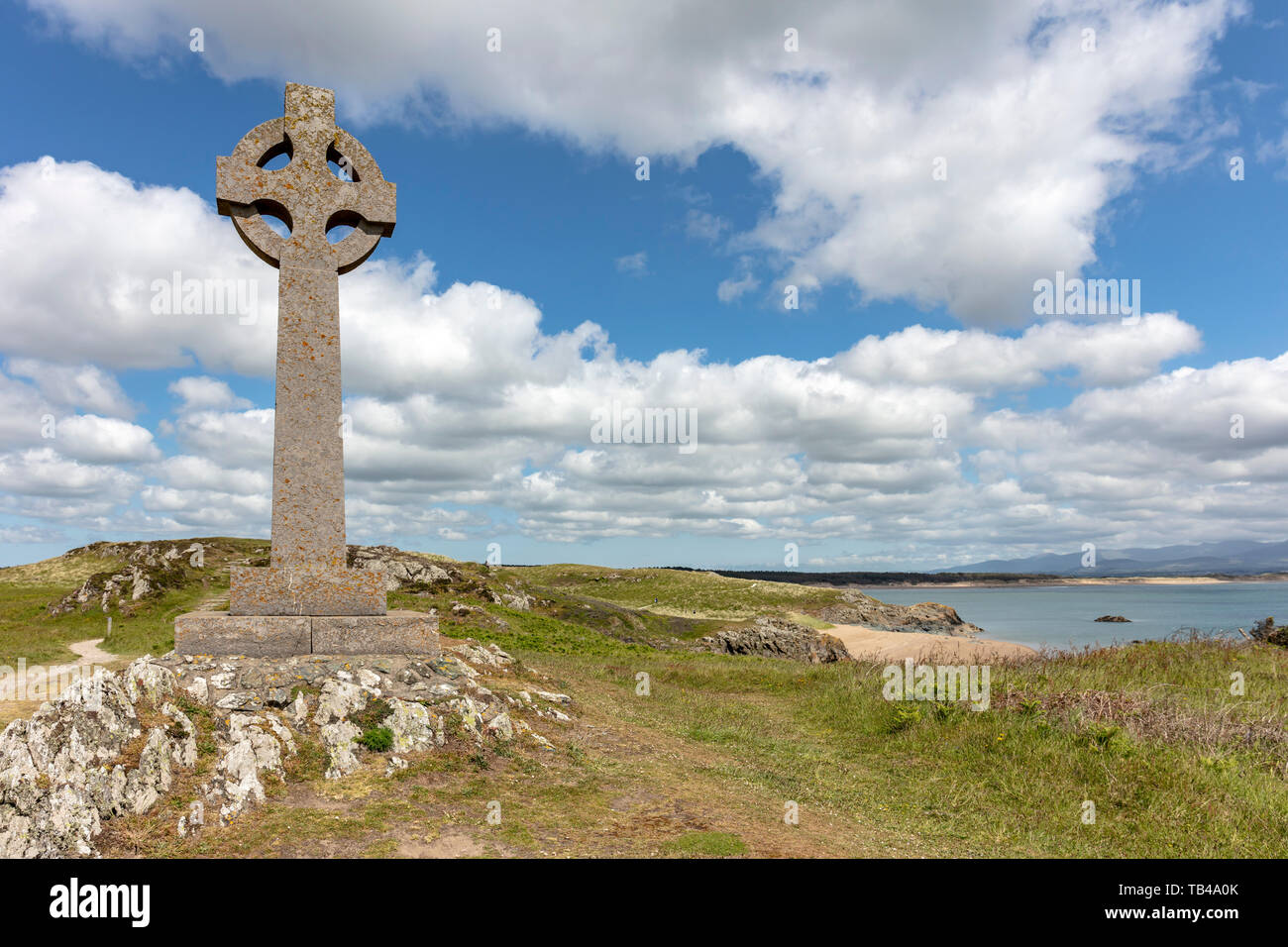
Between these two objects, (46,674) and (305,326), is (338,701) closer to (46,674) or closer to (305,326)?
(305,326)

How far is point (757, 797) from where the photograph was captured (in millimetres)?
8008

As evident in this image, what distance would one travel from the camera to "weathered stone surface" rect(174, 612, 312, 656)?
29.2 feet

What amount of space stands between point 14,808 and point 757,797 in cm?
680

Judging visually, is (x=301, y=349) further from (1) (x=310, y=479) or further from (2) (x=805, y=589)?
(2) (x=805, y=589)

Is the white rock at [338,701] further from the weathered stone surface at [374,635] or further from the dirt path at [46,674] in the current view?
the dirt path at [46,674]

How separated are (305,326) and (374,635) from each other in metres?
4.60

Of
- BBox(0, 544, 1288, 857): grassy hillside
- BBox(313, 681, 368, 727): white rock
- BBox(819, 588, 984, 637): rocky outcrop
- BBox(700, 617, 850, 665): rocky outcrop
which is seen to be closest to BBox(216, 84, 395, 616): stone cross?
BBox(313, 681, 368, 727): white rock

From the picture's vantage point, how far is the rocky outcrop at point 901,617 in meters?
63.2

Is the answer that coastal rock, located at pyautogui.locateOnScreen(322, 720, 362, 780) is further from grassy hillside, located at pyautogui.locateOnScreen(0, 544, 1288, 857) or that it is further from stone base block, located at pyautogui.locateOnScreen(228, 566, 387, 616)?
stone base block, located at pyautogui.locateOnScreen(228, 566, 387, 616)

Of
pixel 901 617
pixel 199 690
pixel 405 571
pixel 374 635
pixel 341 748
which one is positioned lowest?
pixel 901 617

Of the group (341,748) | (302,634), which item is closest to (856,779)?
(341,748)

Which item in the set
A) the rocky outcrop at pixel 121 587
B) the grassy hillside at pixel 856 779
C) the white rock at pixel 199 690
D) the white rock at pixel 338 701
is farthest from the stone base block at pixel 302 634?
the rocky outcrop at pixel 121 587

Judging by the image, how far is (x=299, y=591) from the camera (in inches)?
376
